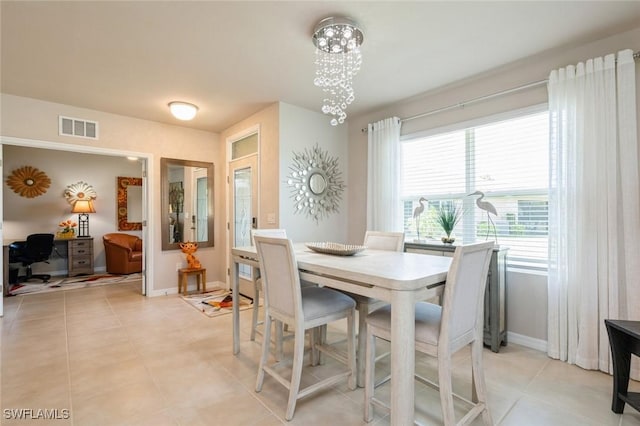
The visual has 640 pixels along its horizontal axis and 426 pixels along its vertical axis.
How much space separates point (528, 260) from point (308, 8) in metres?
2.76

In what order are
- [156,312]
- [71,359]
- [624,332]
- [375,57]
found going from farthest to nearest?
1. [156,312]
2. [375,57]
3. [71,359]
4. [624,332]

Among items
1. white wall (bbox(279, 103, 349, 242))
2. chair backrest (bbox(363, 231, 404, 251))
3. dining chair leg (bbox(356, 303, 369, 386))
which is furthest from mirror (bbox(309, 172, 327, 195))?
dining chair leg (bbox(356, 303, 369, 386))

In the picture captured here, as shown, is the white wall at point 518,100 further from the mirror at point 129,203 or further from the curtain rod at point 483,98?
the mirror at point 129,203

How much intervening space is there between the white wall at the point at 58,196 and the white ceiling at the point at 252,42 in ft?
10.1

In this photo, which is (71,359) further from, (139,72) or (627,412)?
(627,412)

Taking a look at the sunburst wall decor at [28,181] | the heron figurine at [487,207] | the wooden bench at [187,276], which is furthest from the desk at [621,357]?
the sunburst wall decor at [28,181]

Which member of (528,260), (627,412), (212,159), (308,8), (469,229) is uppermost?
(308,8)

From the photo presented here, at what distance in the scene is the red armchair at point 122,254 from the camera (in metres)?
5.78

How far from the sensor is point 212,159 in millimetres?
4988

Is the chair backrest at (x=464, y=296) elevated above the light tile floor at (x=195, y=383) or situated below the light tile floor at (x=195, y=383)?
above

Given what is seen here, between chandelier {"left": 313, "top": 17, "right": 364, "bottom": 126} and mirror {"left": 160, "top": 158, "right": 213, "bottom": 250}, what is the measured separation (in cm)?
279

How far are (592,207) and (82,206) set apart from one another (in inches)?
304

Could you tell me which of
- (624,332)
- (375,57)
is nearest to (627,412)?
(624,332)

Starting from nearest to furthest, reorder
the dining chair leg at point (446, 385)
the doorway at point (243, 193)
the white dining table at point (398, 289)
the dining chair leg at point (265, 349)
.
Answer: the white dining table at point (398, 289) → the dining chair leg at point (446, 385) → the dining chair leg at point (265, 349) → the doorway at point (243, 193)
